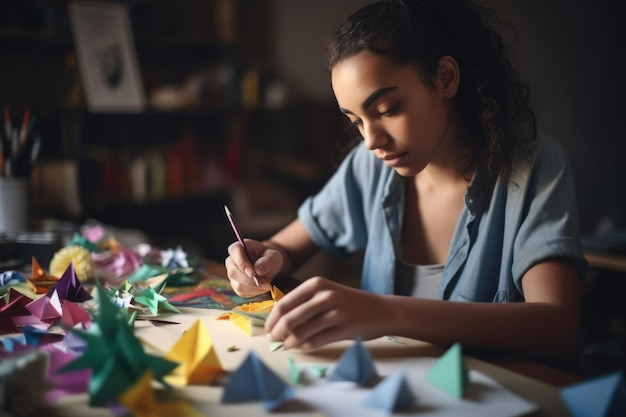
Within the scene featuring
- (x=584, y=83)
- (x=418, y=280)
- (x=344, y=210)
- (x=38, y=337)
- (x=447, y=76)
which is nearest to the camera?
(x=38, y=337)

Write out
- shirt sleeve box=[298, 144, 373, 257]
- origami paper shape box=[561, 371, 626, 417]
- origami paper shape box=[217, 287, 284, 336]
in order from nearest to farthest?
origami paper shape box=[561, 371, 626, 417] < origami paper shape box=[217, 287, 284, 336] < shirt sleeve box=[298, 144, 373, 257]

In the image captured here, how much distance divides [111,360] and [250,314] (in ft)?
0.82

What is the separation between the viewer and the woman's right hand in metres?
0.97

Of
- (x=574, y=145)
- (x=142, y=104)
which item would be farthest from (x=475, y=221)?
(x=142, y=104)

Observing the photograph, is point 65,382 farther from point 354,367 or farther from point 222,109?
point 222,109

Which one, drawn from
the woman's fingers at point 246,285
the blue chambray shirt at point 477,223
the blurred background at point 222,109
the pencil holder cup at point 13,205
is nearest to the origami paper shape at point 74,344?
the woman's fingers at point 246,285

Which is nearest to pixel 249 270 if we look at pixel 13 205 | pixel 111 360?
pixel 111 360

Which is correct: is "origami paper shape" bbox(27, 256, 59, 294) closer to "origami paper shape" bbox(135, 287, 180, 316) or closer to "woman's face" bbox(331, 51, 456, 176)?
"origami paper shape" bbox(135, 287, 180, 316)

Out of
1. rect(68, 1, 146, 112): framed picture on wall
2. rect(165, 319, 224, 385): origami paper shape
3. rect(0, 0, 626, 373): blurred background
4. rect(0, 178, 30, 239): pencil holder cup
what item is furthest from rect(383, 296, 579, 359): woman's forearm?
rect(68, 1, 146, 112): framed picture on wall

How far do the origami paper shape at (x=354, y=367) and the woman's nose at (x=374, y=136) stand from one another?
405mm

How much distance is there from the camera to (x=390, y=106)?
910mm

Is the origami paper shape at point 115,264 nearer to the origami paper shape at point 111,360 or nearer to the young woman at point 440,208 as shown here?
the young woman at point 440,208

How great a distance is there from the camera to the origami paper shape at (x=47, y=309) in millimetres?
836

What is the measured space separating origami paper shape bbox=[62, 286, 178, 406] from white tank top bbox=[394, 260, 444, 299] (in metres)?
0.64
